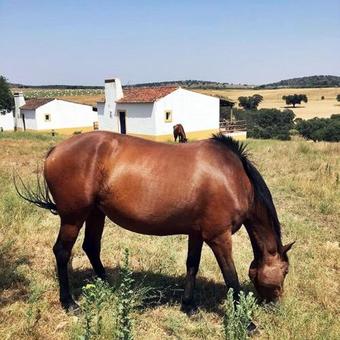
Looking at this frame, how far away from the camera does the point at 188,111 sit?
35.1 meters

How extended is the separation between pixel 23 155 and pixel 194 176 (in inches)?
481

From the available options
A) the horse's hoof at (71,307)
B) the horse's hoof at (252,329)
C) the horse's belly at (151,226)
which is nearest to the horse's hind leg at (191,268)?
the horse's belly at (151,226)

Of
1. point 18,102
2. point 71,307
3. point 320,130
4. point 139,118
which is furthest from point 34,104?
point 71,307

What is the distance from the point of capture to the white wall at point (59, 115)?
47625 millimetres

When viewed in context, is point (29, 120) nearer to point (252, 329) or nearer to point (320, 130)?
point (320, 130)

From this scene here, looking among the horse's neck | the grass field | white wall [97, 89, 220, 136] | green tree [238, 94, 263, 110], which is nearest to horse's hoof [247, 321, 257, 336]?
the grass field

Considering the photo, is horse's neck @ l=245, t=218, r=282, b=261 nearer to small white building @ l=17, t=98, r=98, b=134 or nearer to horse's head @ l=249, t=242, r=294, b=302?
horse's head @ l=249, t=242, r=294, b=302

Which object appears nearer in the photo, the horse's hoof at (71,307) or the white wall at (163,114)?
the horse's hoof at (71,307)

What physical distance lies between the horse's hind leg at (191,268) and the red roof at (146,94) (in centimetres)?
2859

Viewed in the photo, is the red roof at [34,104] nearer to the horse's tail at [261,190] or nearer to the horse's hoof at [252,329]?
the horse's tail at [261,190]

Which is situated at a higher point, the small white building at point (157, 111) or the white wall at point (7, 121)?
the small white building at point (157, 111)

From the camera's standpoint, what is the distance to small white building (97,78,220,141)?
32.9 metres

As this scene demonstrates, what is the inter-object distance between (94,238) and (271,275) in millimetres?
2215

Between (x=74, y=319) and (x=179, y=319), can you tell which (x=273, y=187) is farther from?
(x=74, y=319)
